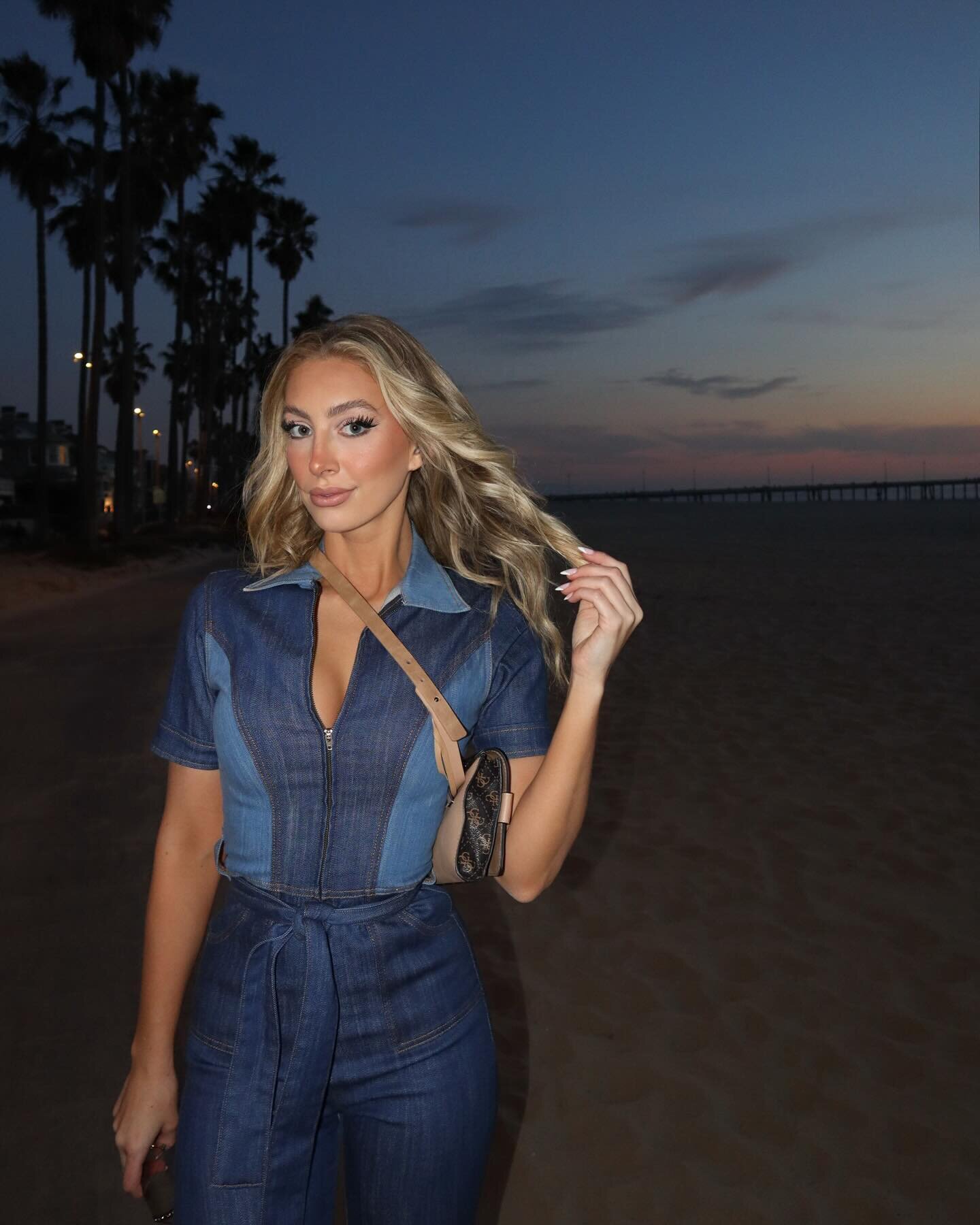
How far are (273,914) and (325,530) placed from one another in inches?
27.5

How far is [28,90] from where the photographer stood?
27719 mm

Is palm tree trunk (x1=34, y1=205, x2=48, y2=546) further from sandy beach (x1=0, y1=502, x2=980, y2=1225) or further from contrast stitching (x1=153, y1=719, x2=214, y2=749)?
contrast stitching (x1=153, y1=719, x2=214, y2=749)

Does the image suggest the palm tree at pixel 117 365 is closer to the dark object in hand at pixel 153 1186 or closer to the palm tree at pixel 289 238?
the palm tree at pixel 289 238

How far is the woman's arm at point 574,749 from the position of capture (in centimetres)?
165

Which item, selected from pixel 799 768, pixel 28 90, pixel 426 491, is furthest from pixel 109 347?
pixel 426 491

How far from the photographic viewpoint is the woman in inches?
60.9

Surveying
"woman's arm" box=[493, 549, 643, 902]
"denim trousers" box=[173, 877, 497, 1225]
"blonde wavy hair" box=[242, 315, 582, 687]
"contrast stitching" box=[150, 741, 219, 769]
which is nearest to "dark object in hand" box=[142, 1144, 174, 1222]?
"denim trousers" box=[173, 877, 497, 1225]

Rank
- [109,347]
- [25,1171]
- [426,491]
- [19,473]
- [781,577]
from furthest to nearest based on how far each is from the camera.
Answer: [19,473], [109,347], [781,577], [25,1171], [426,491]

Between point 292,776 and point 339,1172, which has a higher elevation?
point 292,776

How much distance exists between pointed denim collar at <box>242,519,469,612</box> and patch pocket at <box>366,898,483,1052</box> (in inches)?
19.7

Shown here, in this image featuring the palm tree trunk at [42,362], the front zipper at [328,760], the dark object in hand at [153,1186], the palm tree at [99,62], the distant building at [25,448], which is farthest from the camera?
the distant building at [25,448]

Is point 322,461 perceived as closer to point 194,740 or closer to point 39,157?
point 194,740

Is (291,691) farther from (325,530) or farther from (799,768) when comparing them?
(799,768)

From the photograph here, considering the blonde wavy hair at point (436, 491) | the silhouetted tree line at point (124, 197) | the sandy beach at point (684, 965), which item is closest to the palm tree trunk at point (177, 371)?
the silhouetted tree line at point (124, 197)
